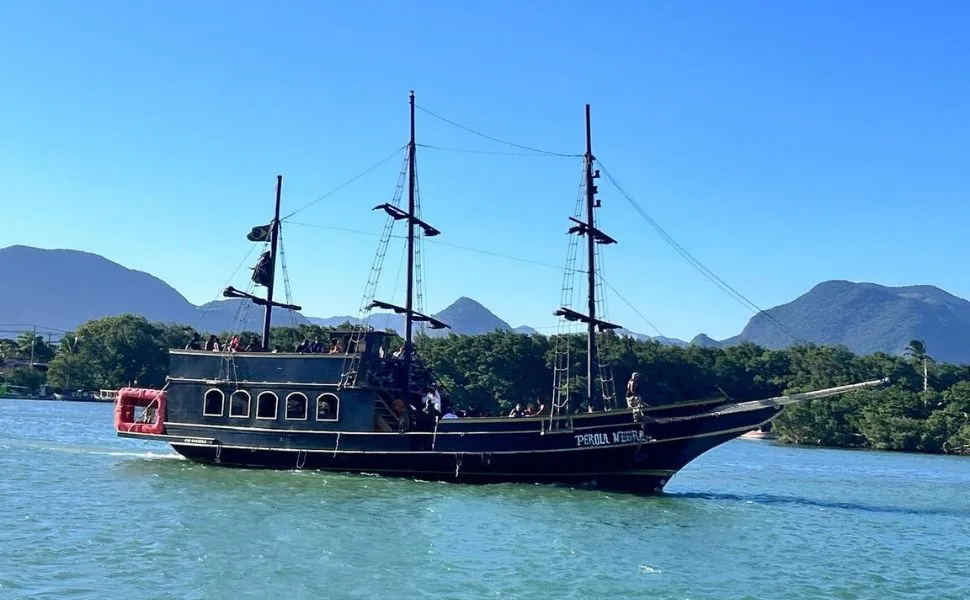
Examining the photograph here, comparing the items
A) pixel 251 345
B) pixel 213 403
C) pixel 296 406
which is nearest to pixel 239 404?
pixel 213 403

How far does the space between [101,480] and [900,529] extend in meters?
22.0

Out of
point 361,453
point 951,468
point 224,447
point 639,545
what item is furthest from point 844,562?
point 951,468

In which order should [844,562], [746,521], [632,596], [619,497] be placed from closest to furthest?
[632,596]
[844,562]
[746,521]
[619,497]

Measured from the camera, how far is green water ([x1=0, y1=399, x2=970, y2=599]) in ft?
53.7

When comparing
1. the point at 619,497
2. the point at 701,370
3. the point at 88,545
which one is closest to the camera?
the point at 88,545

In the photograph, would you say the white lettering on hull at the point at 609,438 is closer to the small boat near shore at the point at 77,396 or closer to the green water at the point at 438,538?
the green water at the point at 438,538

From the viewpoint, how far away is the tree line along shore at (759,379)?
63344 millimetres

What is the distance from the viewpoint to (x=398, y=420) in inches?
1198

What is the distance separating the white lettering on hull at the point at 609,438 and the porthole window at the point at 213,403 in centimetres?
1188

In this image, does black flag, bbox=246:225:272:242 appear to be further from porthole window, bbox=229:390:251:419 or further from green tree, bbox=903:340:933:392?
green tree, bbox=903:340:933:392

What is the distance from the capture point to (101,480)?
2823 cm

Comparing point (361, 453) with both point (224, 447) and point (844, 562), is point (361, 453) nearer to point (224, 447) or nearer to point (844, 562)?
point (224, 447)

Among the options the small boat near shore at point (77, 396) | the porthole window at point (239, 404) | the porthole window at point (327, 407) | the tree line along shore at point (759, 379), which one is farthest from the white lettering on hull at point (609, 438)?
the small boat near shore at point (77, 396)

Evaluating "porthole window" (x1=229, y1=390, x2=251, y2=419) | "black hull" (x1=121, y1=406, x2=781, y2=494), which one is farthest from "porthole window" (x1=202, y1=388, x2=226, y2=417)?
"black hull" (x1=121, y1=406, x2=781, y2=494)
